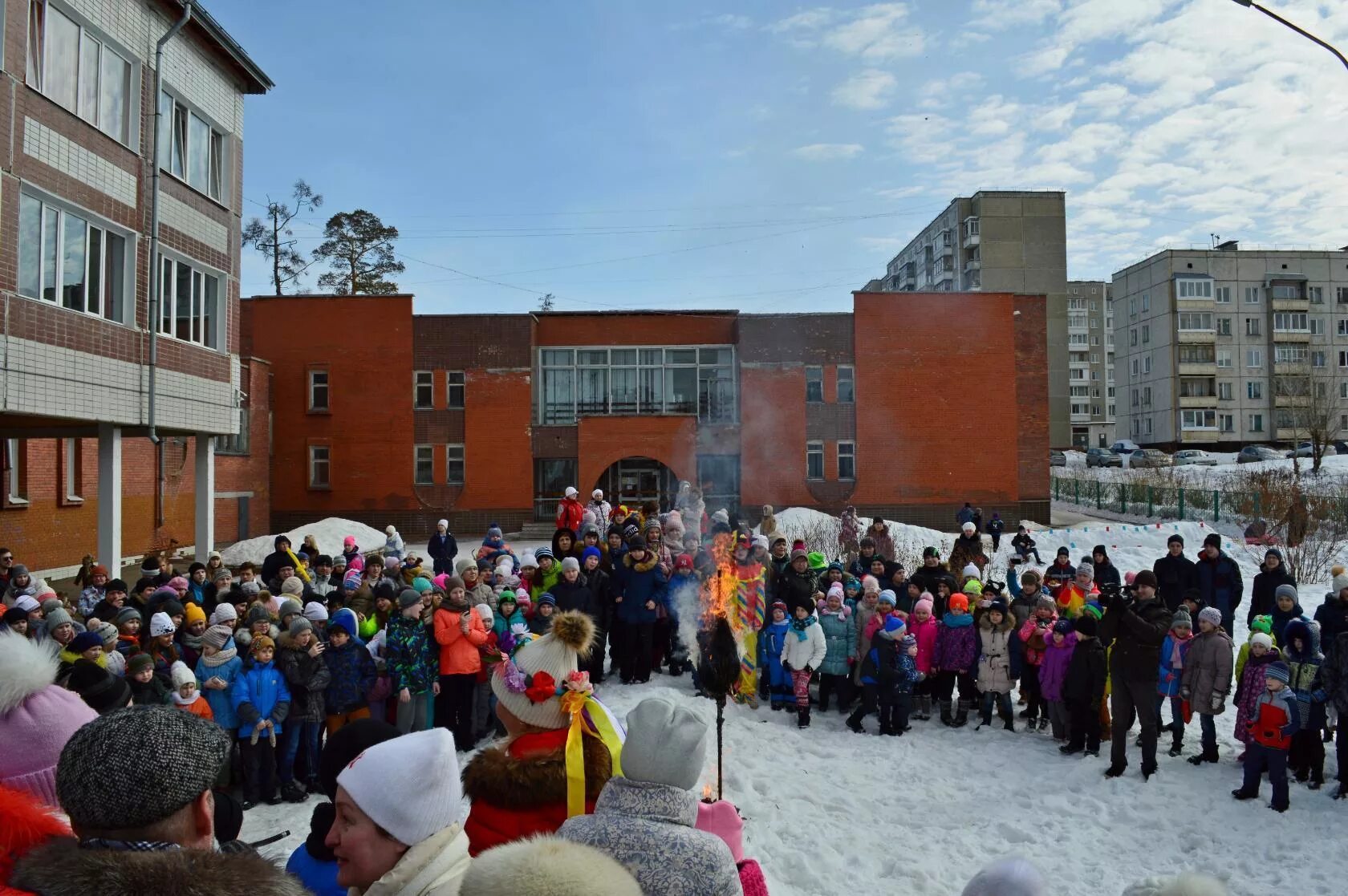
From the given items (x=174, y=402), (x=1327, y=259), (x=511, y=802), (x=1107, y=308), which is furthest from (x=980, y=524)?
(x=1107, y=308)

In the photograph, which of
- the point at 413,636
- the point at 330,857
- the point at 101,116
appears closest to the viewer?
the point at 330,857

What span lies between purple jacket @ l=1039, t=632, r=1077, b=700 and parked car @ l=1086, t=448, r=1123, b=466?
182ft

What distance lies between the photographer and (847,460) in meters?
33.7

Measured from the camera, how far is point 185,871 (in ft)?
5.99

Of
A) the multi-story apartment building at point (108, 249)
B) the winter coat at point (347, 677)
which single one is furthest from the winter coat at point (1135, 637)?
the multi-story apartment building at point (108, 249)

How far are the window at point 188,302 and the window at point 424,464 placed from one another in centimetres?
1586

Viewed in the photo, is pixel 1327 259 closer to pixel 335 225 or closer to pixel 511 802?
pixel 335 225

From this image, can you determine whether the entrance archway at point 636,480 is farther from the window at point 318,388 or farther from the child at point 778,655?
the child at point 778,655

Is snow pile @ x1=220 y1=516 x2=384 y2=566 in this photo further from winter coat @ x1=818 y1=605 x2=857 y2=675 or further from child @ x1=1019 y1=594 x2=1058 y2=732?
child @ x1=1019 y1=594 x2=1058 y2=732

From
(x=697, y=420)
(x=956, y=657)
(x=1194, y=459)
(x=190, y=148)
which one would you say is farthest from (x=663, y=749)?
(x=1194, y=459)

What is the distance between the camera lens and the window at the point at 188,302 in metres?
15.6

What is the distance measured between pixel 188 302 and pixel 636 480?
20.0 meters

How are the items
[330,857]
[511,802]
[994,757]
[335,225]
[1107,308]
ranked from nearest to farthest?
[330,857], [511,802], [994,757], [335,225], [1107,308]

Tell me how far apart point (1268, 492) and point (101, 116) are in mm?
27740
